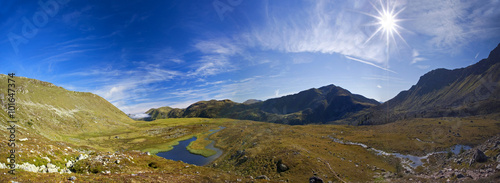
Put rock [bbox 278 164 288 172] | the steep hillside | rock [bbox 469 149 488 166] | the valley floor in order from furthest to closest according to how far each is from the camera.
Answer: the steep hillside < rock [bbox 278 164 288 172] < rock [bbox 469 149 488 166] < the valley floor

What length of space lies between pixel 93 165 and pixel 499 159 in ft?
168

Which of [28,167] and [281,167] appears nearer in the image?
[28,167]

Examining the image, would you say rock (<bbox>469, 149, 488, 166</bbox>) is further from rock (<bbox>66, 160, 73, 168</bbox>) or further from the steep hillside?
the steep hillside

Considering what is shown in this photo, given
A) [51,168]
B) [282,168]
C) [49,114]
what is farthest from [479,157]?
[49,114]

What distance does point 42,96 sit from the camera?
330 feet

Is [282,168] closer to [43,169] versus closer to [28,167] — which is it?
[43,169]

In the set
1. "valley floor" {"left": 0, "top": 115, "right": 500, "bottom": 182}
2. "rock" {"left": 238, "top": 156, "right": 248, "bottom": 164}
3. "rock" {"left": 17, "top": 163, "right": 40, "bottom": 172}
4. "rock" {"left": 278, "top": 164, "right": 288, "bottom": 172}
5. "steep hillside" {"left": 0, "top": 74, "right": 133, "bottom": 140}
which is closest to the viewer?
"rock" {"left": 17, "top": 163, "right": 40, "bottom": 172}

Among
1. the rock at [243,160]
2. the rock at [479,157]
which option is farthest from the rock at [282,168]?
Result: the rock at [479,157]

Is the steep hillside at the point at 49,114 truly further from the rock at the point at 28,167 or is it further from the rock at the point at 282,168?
the rock at the point at 282,168

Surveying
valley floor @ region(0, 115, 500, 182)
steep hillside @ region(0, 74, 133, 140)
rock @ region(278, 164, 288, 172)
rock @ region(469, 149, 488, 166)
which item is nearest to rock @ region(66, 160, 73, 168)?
valley floor @ region(0, 115, 500, 182)

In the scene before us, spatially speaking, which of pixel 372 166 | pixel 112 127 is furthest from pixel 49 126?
pixel 372 166

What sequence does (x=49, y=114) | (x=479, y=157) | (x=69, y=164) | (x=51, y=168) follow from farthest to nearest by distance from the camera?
(x=49, y=114)
(x=69, y=164)
(x=479, y=157)
(x=51, y=168)

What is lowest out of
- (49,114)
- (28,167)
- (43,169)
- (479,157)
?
(479,157)

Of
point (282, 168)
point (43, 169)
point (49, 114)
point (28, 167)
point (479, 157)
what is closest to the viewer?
point (28, 167)
